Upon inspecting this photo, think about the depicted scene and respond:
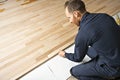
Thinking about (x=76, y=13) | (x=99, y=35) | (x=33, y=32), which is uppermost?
(x=76, y=13)

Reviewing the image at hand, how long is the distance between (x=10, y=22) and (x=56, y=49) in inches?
46.5

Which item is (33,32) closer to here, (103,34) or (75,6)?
(75,6)

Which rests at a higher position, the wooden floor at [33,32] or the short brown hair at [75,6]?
the short brown hair at [75,6]

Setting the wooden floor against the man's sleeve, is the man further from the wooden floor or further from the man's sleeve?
the wooden floor

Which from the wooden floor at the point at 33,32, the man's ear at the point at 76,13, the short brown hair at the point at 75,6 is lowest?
the wooden floor at the point at 33,32

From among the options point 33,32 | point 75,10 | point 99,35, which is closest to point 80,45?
point 99,35

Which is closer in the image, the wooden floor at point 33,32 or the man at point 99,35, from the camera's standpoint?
the man at point 99,35

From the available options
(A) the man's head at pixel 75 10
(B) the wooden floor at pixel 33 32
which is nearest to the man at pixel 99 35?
(A) the man's head at pixel 75 10

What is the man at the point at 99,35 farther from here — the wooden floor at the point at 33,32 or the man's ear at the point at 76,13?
the wooden floor at the point at 33,32

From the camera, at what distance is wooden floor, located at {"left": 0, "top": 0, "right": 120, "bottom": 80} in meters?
2.04

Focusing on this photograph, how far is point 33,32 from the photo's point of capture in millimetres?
2582

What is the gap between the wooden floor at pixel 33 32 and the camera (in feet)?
6.70

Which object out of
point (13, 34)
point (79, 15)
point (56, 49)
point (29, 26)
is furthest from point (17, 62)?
point (79, 15)

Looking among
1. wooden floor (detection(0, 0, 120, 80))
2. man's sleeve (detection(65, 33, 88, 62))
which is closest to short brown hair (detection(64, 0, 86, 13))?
man's sleeve (detection(65, 33, 88, 62))
